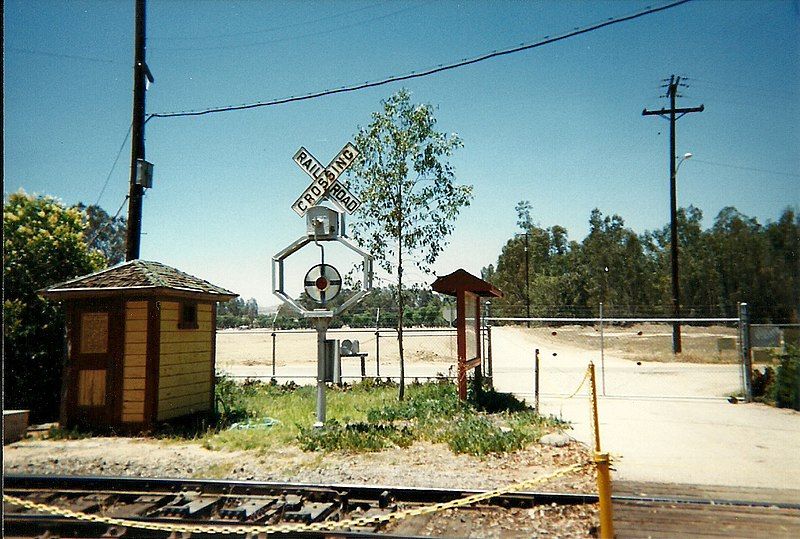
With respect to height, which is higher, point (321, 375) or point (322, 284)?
point (322, 284)

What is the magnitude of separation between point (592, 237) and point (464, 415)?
207 ft

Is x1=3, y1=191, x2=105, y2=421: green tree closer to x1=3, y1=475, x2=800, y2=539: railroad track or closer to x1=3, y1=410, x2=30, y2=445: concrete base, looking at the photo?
x1=3, y1=410, x2=30, y2=445: concrete base

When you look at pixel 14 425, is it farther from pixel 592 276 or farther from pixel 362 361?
pixel 592 276

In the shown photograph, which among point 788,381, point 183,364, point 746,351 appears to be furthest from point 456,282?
point 788,381

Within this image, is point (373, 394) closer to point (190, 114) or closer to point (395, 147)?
point (395, 147)

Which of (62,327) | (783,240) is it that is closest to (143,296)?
(62,327)

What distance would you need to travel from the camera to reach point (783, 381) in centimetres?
1123

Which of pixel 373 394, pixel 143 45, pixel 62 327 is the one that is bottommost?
pixel 373 394

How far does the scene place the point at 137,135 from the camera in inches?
480

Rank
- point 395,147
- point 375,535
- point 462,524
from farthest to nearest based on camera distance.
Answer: point 395,147
point 462,524
point 375,535

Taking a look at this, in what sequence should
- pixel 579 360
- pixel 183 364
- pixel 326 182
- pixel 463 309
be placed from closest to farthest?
pixel 326 182
pixel 183 364
pixel 463 309
pixel 579 360

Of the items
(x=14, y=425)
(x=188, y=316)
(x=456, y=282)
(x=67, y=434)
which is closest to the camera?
(x=14, y=425)

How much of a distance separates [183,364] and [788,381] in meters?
12.4

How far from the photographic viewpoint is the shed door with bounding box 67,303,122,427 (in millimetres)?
9688
